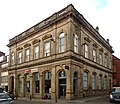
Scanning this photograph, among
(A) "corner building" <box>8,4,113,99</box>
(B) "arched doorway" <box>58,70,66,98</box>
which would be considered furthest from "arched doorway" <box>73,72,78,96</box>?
(B) "arched doorway" <box>58,70,66,98</box>

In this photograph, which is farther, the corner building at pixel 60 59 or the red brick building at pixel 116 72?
the red brick building at pixel 116 72

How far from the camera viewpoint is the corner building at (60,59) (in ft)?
100

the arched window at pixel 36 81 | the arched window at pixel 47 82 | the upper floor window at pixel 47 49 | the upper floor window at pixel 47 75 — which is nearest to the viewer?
the arched window at pixel 47 82

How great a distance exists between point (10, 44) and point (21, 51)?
190 inches

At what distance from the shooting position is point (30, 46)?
39375mm

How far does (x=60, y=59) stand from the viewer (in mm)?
31000

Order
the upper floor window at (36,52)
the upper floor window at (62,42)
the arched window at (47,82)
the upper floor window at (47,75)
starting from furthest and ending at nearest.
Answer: the upper floor window at (36,52), the upper floor window at (47,75), the arched window at (47,82), the upper floor window at (62,42)

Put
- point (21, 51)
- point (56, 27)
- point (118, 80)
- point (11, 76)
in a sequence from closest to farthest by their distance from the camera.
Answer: point (56, 27), point (21, 51), point (11, 76), point (118, 80)

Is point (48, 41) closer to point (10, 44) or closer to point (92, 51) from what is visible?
point (92, 51)

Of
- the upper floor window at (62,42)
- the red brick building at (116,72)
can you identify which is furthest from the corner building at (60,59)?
the red brick building at (116,72)

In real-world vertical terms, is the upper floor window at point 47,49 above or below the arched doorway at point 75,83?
above

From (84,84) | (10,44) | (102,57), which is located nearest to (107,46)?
(102,57)

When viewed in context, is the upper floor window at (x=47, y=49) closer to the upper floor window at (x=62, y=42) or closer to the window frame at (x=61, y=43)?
the window frame at (x=61, y=43)

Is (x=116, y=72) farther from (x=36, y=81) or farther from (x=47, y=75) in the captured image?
(x=47, y=75)
